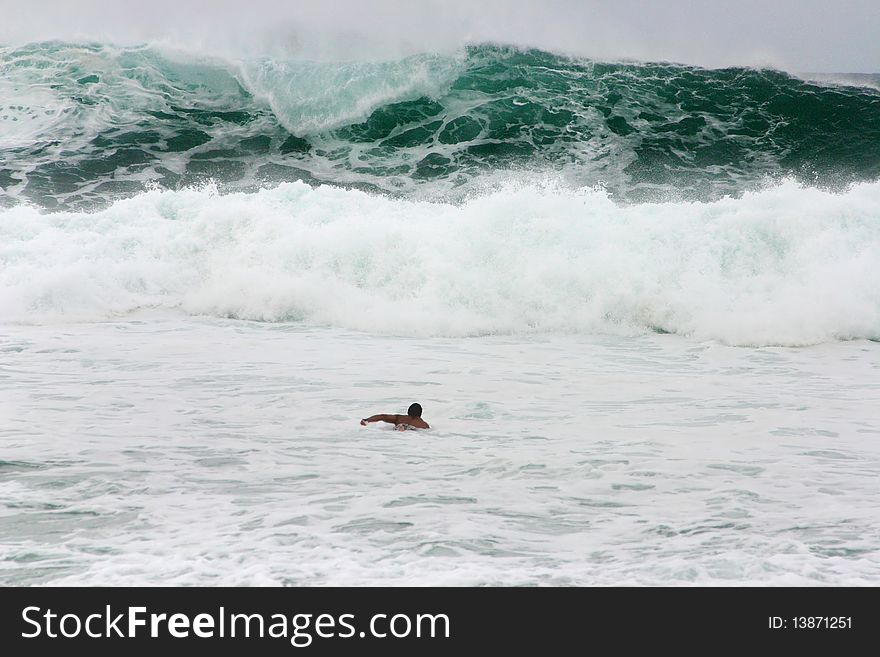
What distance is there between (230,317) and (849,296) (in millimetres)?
9271

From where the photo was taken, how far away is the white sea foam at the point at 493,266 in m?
13.4

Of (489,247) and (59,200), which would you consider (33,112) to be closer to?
(59,200)

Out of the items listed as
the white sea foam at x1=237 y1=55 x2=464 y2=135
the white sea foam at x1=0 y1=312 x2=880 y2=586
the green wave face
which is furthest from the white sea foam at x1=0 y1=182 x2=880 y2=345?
the white sea foam at x1=237 y1=55 x2=464 y2=135

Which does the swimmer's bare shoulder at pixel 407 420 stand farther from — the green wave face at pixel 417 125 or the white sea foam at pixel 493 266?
the green wave face at pixel 417 125

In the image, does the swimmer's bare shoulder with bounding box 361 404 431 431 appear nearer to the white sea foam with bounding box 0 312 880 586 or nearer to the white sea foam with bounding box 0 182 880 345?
the white sea foam with bounding box 0 312 880 586

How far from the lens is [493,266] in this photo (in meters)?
14.4

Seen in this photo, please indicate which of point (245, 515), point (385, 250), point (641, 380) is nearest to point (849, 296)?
point (641, 380)

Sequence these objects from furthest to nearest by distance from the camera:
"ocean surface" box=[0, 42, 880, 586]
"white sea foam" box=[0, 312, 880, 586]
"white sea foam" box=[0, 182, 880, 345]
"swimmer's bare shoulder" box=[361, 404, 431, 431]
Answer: "white sea foam" box=[0, 182, 880, 345] < "swimmer's bare shoulder" box=[361, 404, 431, 431] < "ocean surface" box=[0, 42, 880, 586] < "white sea foam" box=[0, 312, 880, 586]

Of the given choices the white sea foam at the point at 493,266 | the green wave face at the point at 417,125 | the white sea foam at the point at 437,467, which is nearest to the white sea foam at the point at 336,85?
the green wave face at the point at 417,125

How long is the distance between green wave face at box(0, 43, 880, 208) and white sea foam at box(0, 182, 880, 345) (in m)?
4.99

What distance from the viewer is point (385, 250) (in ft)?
49.3

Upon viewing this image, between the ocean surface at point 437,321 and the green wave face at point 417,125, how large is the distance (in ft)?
0.34

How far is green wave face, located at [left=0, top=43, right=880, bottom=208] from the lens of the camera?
70.6ft

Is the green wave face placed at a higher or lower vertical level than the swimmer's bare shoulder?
higher
